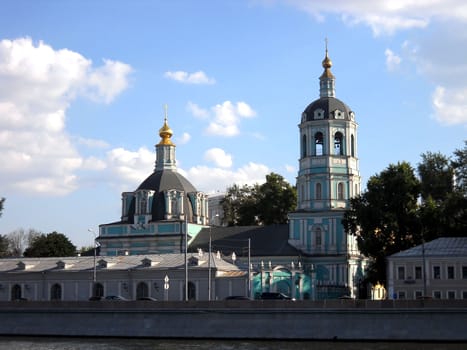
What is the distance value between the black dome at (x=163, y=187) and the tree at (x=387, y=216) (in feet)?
87.3

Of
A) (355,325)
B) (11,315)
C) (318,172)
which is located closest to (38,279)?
(11,315)

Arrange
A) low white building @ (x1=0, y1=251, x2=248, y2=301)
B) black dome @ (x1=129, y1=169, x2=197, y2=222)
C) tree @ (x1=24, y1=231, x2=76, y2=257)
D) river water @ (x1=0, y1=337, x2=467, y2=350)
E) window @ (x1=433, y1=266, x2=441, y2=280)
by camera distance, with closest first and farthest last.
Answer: river water @ (x1=0, y1=337, x2=467, y2=350) < window @ (x1=433, y1=266, x2=441, y2=280) < low white building @ (x1=0, y1=251, x2=248, y2=301) < black dome @ (x1=129, y1=169, x2=197, y2=222) < tree @ (x1=24, y1=231, x2=76, y2=257)

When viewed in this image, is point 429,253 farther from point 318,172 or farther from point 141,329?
point 318,172

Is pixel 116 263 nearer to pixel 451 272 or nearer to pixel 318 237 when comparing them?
pixel 318 237

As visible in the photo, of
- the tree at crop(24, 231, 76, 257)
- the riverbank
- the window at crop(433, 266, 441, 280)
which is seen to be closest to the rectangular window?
the window at crop(433, 266, 441, 280)

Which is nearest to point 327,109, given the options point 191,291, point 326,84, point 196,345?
point 326,84

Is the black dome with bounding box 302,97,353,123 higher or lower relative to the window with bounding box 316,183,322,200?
higher

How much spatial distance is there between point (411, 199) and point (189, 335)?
24972mm

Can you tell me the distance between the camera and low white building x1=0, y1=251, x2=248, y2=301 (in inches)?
2817

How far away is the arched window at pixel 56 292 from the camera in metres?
76.9

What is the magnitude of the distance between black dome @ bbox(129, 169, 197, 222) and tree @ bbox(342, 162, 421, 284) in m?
26.6

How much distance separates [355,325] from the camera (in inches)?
2108

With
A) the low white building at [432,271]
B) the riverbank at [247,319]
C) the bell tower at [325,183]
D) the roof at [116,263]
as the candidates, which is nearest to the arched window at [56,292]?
the roof at [116,263]

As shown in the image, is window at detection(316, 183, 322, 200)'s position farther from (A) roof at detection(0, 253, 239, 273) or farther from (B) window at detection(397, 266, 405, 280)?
(B) window at detection(397, 266, 405, 280)
